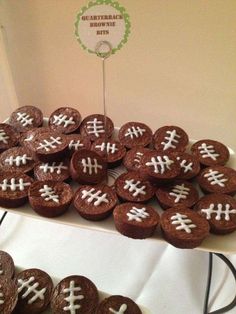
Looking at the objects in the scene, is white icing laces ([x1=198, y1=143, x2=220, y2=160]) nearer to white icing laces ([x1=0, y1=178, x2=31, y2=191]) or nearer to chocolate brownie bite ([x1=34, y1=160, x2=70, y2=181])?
chocolate brownie bite ([x1=34, y1=160, x2=70, y2=181])

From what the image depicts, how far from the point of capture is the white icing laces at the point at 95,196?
1025mm

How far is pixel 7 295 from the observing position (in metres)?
1.05

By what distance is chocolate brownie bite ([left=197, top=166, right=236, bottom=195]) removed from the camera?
109cm

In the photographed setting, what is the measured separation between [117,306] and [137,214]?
1.07ft

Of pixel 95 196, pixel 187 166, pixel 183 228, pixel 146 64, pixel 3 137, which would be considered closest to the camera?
pixel 183 228

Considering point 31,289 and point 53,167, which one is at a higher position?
point 53,167

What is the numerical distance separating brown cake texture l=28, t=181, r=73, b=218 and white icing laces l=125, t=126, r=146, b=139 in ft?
1.07

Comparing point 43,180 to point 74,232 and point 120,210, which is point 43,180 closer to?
point 120,210

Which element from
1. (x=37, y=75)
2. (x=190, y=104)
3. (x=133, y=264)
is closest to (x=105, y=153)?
(x=133, y=264)

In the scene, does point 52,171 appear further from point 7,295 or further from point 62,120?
point 7,295

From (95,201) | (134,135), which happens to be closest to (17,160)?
(95,201)

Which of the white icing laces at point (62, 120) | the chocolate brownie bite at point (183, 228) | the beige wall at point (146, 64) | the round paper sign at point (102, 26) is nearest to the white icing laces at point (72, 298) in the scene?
the chocolate brownie bite at point (183, 228)

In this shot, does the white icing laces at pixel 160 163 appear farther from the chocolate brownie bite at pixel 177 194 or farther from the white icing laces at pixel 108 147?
the white icing laces at pixel 108 147

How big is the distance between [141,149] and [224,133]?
2.15ft
